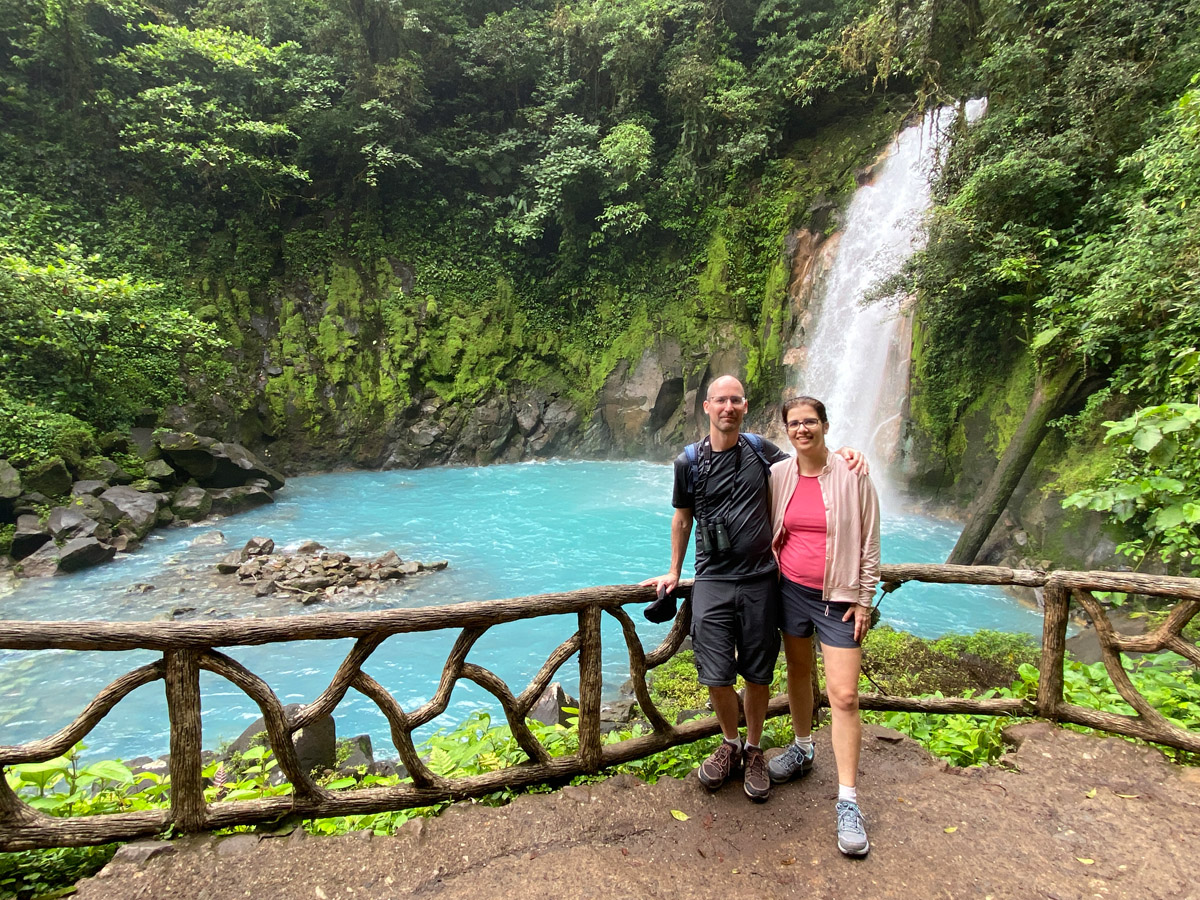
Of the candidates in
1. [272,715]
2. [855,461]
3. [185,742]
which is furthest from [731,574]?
[185,742]

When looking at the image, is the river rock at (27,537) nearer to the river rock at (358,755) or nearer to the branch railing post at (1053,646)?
the river rock at (358,755)

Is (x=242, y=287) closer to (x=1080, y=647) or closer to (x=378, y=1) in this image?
(x=378, y=1)

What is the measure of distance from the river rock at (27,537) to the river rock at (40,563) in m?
0.10

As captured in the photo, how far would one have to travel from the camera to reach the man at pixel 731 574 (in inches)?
98.1

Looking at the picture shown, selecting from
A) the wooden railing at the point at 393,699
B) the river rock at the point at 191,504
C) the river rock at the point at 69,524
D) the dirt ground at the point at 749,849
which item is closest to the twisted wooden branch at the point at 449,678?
the wooden railing at the point at 393,699

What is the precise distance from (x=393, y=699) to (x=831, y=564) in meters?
2.00

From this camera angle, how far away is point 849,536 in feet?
7.95

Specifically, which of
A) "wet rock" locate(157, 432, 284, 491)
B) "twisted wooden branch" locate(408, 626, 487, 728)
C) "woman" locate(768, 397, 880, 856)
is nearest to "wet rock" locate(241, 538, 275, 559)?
"wet rock" locate(157, 432, 284, 491)

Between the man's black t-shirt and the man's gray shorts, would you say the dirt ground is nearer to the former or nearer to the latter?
the man's gray shorts

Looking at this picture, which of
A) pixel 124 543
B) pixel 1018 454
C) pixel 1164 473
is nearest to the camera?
pixel 1164 473

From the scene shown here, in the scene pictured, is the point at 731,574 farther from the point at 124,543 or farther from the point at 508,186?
the point at 508,186

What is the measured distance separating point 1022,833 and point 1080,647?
15.2 feet

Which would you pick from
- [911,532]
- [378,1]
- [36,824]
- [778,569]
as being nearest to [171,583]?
[36,824]

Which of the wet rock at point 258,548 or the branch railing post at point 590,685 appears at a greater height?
the branch railing post at point 590,685
